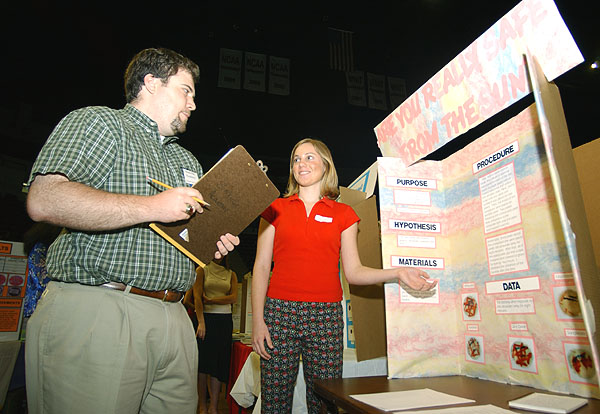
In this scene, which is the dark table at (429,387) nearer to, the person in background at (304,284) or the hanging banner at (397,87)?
the person in background at (304,284)

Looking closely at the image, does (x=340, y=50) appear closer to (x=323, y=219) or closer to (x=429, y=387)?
(x=323, y=219)

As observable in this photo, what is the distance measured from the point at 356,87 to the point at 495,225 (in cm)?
529

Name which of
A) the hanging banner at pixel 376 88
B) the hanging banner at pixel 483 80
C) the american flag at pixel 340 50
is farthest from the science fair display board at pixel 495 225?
the hanging banner at pixel 376 88

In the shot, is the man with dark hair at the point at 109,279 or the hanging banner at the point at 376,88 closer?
the man with dark hair at the point at 109,279

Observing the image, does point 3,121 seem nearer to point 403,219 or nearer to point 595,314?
point 403,219

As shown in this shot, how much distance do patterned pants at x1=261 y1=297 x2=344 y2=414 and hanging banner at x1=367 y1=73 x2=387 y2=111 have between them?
203 inches

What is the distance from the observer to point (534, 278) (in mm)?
996

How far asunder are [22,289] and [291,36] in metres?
4.77

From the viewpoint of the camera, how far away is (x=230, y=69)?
5.40 meters

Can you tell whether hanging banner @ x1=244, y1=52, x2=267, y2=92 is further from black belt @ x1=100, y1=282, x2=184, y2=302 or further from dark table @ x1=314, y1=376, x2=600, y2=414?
dark table @ x1=314, y1=376, x2=600, y2=414

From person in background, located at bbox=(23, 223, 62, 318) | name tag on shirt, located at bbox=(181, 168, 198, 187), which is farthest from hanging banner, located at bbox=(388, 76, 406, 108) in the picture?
person in background, located at bbox=(23, 223, 62, 318)

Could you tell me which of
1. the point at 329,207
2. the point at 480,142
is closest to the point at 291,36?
the point at 329,207

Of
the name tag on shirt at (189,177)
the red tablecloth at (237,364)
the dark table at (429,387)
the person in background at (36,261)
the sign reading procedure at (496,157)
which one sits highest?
the name tag on shirt at (189,177)

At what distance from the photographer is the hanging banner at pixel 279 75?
5.55 m
